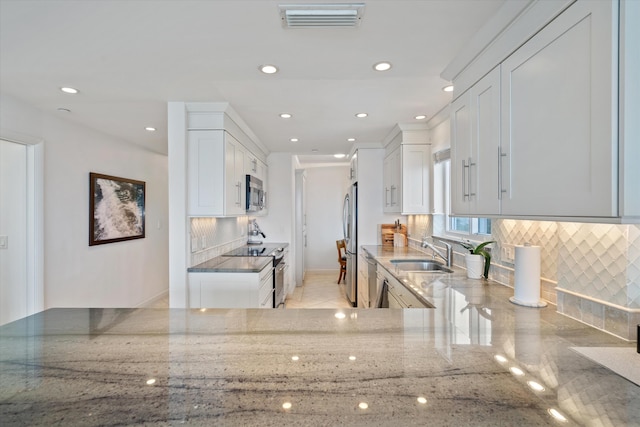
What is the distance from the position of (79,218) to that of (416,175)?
155 inches

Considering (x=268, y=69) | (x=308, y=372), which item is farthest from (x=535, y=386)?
(x=268, y=69)

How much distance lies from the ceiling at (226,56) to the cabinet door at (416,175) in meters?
0.48

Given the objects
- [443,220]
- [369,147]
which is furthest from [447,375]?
[369,147]

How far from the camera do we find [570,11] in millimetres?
1104

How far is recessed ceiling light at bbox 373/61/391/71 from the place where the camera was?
2.04 m

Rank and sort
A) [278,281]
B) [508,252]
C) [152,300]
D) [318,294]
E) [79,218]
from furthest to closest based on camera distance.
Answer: [318,294] → [152,300] → [278,281] → [79,218] → [508,252]

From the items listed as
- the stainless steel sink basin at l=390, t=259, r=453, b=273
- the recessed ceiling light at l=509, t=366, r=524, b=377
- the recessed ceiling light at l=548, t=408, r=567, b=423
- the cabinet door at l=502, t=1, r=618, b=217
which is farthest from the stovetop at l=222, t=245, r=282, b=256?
the recessed ceiling light at l=548, t=408, r=567, b=423

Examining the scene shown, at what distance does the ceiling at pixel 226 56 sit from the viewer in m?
1.52

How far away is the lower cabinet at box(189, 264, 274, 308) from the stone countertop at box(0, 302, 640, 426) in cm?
142

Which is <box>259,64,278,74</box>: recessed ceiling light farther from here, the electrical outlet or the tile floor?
the tile floor

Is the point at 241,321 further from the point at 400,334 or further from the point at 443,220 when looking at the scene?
the point at 443,220

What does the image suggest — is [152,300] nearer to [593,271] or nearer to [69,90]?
[69,90]

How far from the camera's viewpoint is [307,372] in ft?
2.98

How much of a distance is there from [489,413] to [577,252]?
109cm
